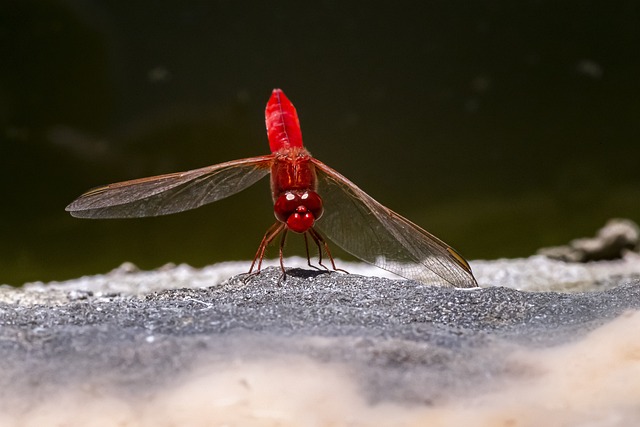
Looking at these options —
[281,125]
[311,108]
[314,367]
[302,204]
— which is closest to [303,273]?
[302,204]

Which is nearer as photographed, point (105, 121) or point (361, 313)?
point (361, 313)

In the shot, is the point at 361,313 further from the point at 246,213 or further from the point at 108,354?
the point at 246,213

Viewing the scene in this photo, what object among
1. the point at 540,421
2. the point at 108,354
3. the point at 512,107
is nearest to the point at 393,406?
the point at 540,421

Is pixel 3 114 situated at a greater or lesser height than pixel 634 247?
greater

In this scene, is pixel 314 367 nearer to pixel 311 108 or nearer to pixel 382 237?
pixel 382 237

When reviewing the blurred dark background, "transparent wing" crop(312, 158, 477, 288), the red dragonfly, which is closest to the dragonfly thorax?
the red dragonfly

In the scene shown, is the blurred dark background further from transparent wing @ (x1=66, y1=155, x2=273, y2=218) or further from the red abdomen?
transparent wing @ (x1=66, y1=155, x2=273, y2=218)
